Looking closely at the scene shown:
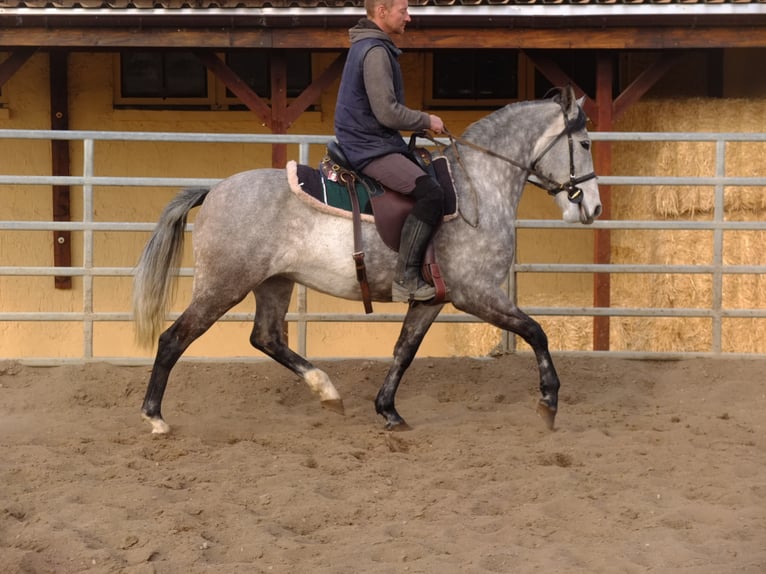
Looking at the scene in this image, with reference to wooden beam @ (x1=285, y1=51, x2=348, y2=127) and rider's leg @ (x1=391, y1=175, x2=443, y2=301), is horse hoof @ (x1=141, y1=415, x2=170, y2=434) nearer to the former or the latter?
rider's leg @ (x1=391, y1=175, x2=443, y2=301)

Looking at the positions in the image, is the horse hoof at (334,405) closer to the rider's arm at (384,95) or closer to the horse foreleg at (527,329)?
the horse foreleg at (527,329)

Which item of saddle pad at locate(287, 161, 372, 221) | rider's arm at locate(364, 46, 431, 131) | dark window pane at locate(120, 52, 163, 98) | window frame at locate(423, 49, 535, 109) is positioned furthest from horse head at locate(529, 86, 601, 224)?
dark window pane at locate(120, 52, 163, 98)

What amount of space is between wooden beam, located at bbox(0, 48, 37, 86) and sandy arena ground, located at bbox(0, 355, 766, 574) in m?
3.31

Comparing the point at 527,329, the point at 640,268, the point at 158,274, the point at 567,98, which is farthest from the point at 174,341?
the point at 640,268

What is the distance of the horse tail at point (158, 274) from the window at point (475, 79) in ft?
18.1

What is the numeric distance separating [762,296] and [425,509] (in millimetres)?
5678

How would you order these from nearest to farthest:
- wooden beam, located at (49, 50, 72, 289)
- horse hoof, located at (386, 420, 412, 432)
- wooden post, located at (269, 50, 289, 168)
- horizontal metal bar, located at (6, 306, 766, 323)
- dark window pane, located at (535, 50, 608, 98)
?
horse hoof, located at (386, 420, 412, 432) → horizontal metal bar, located at (6, 306, 766, 323) → wooden post, located at (269, 50, 289, 168) → wooden beam, located at (49, 50, 72, 289) → dark window pane, located at (535, 50, 608, 98)

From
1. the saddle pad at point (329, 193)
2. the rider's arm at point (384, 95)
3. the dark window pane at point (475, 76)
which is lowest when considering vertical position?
the saddle pad at point (329, 193)

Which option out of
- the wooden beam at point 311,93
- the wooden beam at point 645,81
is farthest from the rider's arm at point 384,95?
the wooden beam at point 645,81

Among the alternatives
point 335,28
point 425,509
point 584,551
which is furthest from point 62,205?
point 584,551

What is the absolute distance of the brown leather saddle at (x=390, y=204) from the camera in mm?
5859

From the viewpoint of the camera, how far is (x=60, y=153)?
1105 centimetres

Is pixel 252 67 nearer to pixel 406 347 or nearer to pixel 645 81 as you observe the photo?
pixel 645 81

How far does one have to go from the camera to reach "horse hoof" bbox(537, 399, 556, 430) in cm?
609
